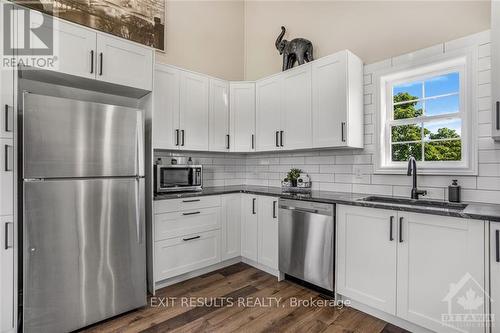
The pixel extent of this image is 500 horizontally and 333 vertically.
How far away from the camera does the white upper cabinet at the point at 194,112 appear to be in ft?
10.2

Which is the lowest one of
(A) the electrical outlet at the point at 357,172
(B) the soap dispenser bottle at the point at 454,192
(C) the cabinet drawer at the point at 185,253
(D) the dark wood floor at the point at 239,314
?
(D) the dark wood floor at the point at 239,314

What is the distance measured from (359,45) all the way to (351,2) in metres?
0.52

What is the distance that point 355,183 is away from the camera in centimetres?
288

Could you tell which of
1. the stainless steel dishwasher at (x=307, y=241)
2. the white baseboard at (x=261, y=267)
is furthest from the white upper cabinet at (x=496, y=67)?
the white baseboard at (x=261, y=267)

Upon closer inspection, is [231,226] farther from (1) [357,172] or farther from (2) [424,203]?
(2) [424,203]

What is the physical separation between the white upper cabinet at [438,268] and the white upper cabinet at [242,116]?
2040 millimetres

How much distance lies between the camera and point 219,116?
346cm

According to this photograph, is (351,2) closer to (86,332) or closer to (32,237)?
(32,237)

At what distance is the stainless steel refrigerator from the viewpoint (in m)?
1.82

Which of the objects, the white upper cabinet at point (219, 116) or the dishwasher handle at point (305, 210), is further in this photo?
the white upper cabinet at point (219, 116)

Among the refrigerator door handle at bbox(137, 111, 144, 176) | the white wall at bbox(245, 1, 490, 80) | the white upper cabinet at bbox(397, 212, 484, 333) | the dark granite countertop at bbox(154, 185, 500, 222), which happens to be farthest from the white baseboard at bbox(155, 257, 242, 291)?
the white wall at bbox(245, 1, 490, 80)

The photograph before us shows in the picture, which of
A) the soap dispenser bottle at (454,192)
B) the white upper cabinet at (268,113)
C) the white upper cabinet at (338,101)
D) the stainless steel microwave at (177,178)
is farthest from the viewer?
the white upper cabinet at (268,113)

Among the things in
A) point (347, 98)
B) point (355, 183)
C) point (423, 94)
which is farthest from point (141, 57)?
point (423, 94)

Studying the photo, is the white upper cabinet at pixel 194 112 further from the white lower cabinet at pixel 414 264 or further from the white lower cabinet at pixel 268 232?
the white lower cabinet at pixel 414 264
